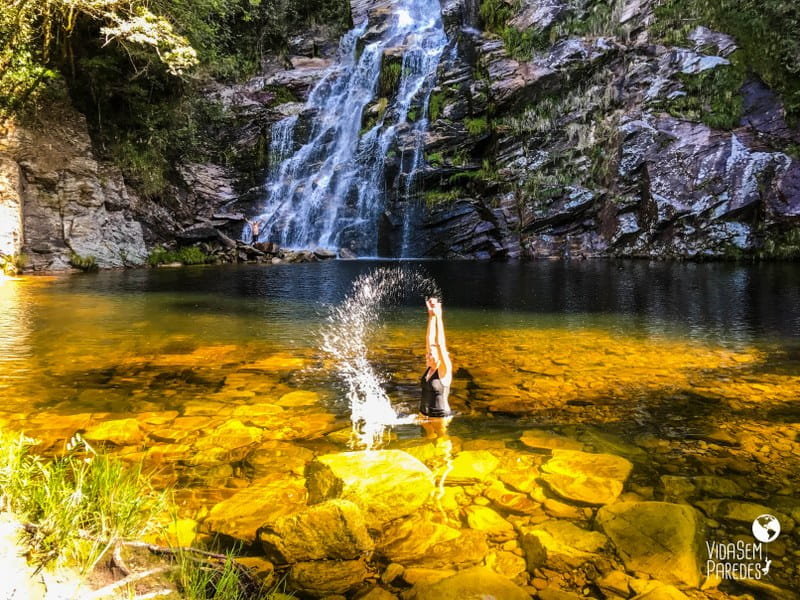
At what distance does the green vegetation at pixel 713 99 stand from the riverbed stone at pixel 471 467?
27.9m

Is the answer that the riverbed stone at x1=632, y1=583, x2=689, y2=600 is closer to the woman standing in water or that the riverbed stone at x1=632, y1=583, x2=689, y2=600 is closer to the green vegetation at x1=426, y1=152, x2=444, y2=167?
the woman standing in water

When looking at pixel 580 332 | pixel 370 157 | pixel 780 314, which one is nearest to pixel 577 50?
pixel 370 157

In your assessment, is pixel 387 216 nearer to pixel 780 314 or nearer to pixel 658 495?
pixel 780 314

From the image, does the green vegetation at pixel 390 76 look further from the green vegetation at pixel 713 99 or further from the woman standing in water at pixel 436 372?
the woman standing in water at pixel 436 372

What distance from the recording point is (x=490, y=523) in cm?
327

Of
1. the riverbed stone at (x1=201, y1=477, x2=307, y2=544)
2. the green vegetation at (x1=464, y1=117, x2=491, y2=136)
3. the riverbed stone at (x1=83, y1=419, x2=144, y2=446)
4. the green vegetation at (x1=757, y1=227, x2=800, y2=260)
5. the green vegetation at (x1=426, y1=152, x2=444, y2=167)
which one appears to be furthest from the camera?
the green vegetation at (x1=464, y1=117, x2=491, y2=136)

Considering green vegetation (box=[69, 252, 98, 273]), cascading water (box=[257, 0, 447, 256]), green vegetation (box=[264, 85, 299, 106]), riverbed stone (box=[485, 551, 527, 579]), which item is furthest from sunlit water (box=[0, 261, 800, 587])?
green vegetation (box=[264, 85, 299, 106])

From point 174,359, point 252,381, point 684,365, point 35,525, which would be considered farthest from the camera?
point 174,359

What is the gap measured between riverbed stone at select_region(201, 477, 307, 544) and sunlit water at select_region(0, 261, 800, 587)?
0.12m

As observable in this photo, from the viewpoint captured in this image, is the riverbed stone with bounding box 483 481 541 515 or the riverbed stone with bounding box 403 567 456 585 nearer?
the riverbed stone with bounding box 403 567 456 585

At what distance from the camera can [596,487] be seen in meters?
3.61

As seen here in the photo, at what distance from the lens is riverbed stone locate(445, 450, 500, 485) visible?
382 centimetres

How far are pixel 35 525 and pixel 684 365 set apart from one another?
7336 millimetres

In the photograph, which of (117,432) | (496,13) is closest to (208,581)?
(117,432)
